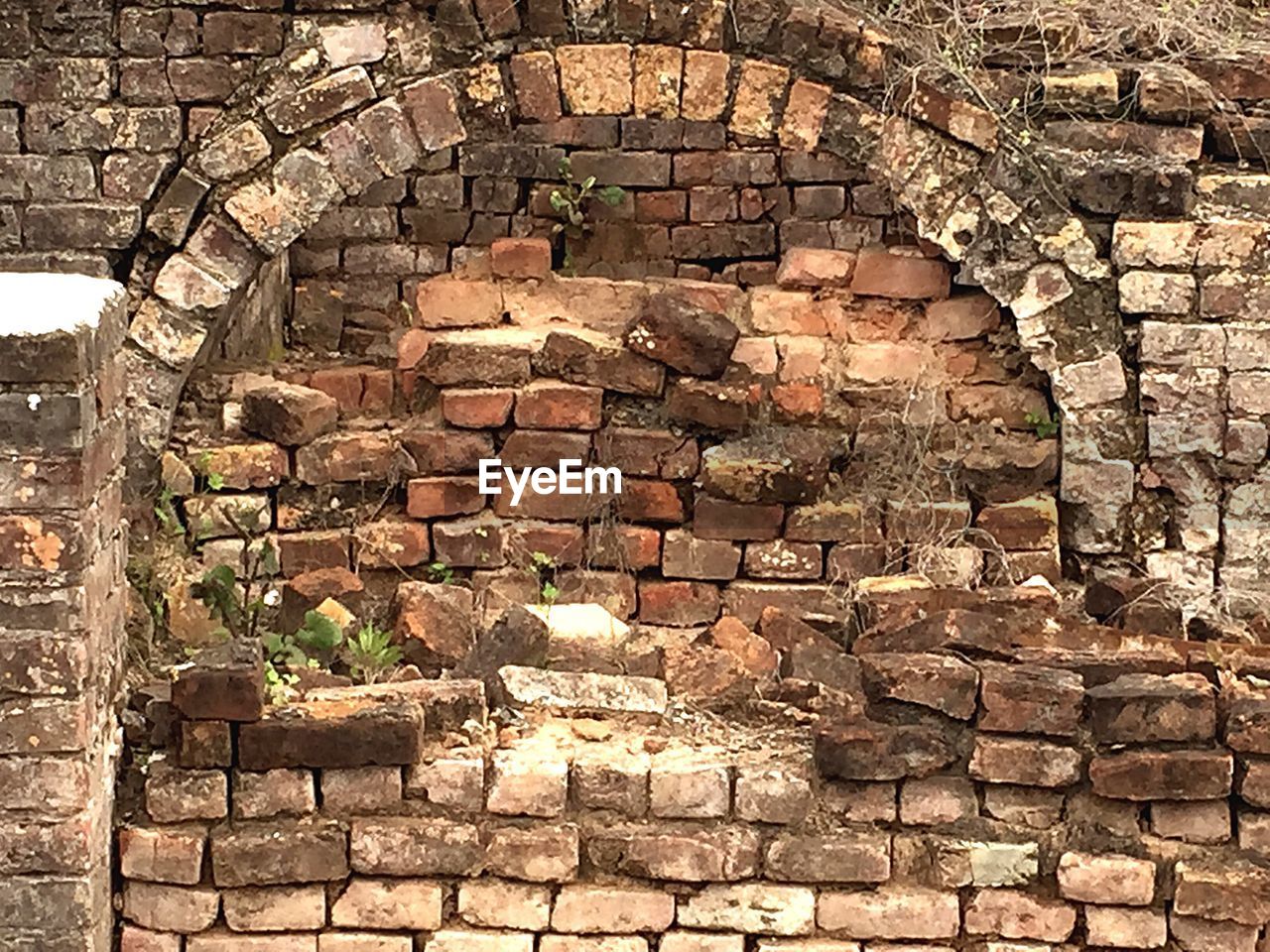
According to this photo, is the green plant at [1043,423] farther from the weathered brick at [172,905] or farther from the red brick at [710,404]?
the weathered brick at [172,905]

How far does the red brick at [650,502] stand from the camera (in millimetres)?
6375

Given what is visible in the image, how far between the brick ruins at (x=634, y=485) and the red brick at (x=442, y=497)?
18 mm

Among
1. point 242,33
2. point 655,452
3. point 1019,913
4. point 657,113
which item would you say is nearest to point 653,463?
point 655,452

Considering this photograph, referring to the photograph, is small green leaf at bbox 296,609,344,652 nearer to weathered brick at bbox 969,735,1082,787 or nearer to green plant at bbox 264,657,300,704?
green plant at bbox 264,657,300,704

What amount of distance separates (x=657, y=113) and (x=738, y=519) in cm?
145

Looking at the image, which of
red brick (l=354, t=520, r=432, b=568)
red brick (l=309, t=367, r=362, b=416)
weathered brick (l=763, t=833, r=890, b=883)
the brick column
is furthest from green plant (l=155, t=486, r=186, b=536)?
weathered brick (l=763, t=833, r=890, b=883)

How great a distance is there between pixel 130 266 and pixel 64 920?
3.01m

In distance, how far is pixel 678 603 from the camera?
6371 mm

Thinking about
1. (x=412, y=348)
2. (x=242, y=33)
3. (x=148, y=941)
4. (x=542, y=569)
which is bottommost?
(x=148, y=941)

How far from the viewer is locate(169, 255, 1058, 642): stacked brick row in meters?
6.27

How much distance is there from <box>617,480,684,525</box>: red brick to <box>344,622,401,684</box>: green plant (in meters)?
1.48

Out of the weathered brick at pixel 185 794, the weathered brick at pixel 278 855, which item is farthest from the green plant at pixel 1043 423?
the weathered brick at pixel 185 794

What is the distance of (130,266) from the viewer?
625 centimetres

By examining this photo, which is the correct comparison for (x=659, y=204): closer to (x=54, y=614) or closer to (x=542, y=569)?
(x=542, y=569)
